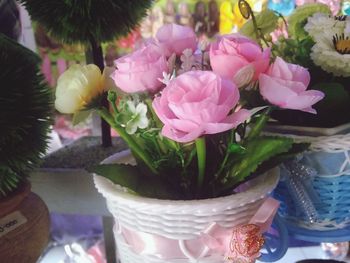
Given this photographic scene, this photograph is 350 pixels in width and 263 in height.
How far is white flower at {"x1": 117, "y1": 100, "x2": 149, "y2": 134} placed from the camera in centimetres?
36

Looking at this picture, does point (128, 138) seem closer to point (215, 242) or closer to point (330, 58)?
point (215, 242)

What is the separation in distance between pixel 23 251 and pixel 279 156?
0.28 m

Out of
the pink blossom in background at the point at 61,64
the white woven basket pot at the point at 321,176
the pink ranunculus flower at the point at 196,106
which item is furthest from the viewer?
the pink blossom in background at the point at 61,64

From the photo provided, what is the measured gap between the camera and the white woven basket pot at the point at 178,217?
0.37 m

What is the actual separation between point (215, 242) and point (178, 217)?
0.04 m

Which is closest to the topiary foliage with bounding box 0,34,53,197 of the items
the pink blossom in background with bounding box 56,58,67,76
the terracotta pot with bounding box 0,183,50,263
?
the terracotta pot with bounding box 0,183,50,263

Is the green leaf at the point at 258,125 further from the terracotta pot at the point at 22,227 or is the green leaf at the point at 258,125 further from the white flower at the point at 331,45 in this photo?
the terracotta pot at the point at 22,227

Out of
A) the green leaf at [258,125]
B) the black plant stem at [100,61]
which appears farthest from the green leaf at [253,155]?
the black plant stem at [100,61]

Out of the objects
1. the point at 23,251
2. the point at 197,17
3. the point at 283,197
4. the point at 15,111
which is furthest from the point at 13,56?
the point at 197,17

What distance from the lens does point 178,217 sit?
14.7 inches

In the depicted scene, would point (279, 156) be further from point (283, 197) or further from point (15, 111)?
point (15, 111)

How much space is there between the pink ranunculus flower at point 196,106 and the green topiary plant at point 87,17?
233 millimetres

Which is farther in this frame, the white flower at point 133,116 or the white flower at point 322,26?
the white flower at point 322,26

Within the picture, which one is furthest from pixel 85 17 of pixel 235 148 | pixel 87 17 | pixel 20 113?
pixel 235 148
